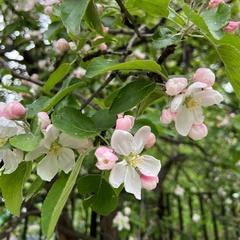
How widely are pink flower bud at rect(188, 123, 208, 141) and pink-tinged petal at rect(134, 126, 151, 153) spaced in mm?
110

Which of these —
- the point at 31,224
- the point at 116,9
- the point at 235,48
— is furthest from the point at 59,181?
the point at 31,224

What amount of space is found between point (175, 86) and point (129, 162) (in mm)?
194

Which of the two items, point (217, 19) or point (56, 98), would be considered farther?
point (56, 98)

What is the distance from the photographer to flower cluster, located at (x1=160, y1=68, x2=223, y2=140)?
839 millimetres

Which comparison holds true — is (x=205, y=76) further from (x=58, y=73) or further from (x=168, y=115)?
(x=58, y=73)

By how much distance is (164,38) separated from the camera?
0.90 metres

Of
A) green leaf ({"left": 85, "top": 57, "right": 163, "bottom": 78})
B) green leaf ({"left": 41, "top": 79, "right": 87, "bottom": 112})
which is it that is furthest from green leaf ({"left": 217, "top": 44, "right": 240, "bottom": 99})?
green leaf ({"left": 41, "top": 79, "right": 87, "bottom": 112})

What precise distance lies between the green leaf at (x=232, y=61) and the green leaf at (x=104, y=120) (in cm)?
28

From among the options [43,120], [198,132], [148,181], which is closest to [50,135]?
[43,120]

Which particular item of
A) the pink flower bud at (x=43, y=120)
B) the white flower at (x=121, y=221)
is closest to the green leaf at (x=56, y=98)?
the pink flower bud at (x=43, y=120)

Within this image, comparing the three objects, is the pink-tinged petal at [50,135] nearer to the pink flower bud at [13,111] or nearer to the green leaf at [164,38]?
the pink flower bud at [13,111]

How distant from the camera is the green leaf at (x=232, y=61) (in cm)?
81

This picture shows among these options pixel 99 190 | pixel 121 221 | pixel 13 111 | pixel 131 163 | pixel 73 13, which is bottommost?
pixel 121 221

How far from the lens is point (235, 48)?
0.81 m
